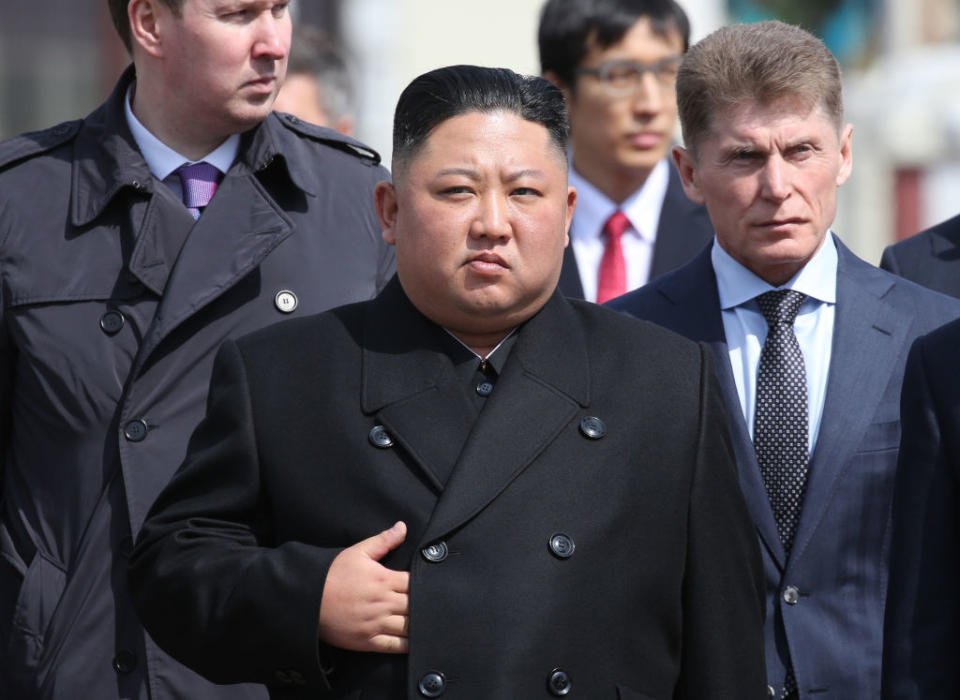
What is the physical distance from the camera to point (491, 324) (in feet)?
10.5

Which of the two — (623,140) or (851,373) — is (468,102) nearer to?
(851,373)

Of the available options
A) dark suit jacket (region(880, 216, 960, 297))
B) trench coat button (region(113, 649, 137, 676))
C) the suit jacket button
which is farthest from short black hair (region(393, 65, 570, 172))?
dark suit jacket (region(880, 216, 960, 297))

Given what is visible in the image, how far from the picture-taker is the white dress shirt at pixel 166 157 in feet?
13.0

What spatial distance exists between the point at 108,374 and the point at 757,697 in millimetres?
1415

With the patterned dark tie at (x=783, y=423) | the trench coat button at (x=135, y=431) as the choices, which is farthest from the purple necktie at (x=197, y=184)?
the patterned dark tie at (x=783, y=423)

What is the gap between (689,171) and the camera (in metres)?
4.09

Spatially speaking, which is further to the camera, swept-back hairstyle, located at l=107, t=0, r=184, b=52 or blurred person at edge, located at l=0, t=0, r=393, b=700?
swept-back hairstyle, located at l=107, t=0, r=184, b=52

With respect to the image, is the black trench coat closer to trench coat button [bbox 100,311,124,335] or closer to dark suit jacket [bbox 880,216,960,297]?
trench coat button [bbox 100,311,124,335]

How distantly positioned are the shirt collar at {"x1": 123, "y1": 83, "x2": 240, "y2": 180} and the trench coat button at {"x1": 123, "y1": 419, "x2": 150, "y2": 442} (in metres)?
0.55

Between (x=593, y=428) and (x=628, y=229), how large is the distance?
243 centimetres

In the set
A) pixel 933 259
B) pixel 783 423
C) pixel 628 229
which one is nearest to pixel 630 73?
pixel 628 229

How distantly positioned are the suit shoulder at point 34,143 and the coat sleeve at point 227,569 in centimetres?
93

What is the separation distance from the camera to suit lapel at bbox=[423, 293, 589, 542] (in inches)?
119

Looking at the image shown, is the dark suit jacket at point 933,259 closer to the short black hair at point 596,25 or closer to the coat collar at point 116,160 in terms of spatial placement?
the coat collar at point 116,160
